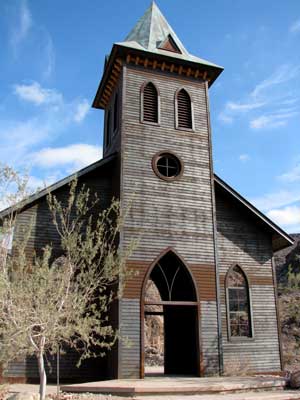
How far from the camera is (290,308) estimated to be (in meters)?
15.6

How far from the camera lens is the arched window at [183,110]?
57.7 ft

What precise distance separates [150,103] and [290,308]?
9152 mm

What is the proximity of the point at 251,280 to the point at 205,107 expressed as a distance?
23.3 feet

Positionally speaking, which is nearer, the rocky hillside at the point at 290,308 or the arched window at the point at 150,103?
the rocky hillside at the point at 290,308

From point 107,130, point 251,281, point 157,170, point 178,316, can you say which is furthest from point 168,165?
point 178,316

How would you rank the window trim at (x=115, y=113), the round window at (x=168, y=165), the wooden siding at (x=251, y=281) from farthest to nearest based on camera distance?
the window trim at (x=115, y=113)
the round window at (x=168, y=165)
the wooden siding at (x=251, y=281)

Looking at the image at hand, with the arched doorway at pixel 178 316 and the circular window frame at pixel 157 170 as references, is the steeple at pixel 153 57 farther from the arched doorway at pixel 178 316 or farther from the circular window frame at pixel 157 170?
the arched doorway at pixel 178 316

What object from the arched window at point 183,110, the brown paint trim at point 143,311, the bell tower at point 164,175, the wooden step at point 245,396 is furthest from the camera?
the arched window at point 183,110

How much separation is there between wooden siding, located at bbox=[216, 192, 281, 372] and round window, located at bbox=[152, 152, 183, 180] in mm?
2140

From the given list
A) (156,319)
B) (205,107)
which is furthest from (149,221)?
(156,319)

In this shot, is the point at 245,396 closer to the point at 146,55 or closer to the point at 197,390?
the point at 197,390

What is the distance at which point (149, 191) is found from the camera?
1580cm

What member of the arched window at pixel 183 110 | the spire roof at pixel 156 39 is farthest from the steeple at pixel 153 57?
the arched window at pixel 183 110

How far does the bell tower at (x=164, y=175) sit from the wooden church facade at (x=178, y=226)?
39 millimetres
